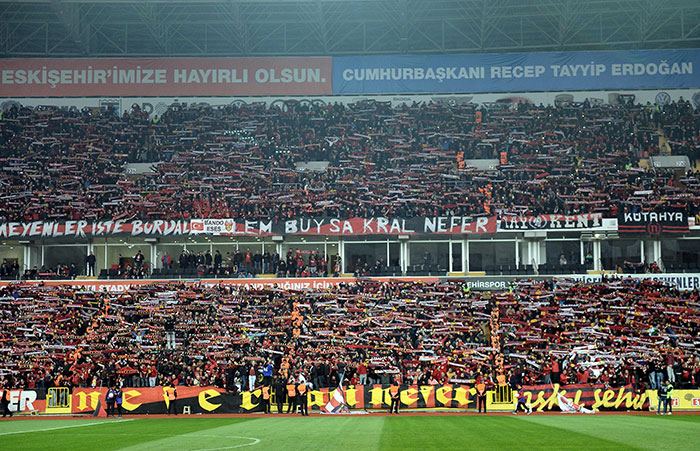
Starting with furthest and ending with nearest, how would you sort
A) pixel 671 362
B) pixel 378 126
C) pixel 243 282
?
pixel 378 126, pixel 243 282, pixel 671 362

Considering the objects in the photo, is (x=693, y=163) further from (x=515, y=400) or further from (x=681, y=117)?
(x=515, y=400)

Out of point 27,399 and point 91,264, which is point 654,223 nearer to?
point 91,264

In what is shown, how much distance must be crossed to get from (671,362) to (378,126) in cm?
2846

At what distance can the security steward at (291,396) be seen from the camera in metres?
30.9

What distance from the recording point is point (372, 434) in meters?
20.2

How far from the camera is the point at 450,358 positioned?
3662 cm

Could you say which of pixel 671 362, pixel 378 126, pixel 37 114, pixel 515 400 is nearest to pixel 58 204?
pixel 37 114

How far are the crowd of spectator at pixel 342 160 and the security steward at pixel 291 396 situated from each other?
1844cm

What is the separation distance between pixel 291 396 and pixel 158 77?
3634 cm

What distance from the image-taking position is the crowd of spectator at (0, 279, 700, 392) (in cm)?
3497

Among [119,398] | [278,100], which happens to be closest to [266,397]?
[119,398]

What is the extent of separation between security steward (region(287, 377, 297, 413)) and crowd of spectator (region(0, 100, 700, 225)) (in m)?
18.4

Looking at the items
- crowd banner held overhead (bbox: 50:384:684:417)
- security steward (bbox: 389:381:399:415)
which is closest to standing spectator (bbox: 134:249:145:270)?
crowd banner held overhead (bbox: 50:384:684:417)

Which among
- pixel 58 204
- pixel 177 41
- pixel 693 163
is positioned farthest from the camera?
pixel 177 41
